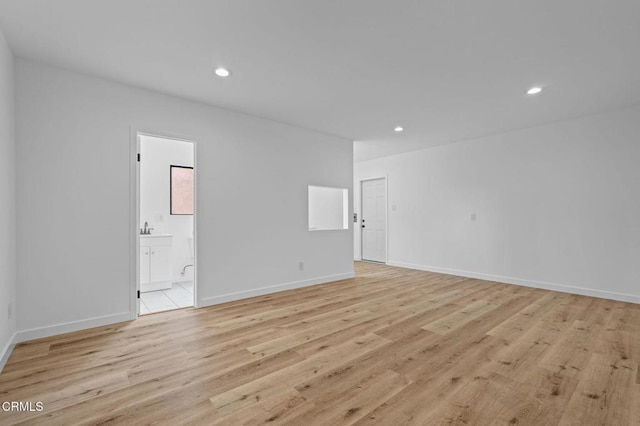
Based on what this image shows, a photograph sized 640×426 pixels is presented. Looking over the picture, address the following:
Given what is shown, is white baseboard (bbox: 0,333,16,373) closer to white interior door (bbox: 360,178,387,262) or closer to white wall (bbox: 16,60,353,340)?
white wall (bbox: 16,60,353,340)

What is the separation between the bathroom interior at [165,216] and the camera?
472 cm

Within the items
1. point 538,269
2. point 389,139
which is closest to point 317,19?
point 389,139

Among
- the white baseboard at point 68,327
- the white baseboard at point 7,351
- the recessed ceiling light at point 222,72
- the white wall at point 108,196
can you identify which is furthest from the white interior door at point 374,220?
the white baseboard at point 7,351

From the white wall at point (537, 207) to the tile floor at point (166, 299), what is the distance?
4.67m

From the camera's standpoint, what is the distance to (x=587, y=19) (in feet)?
7.20

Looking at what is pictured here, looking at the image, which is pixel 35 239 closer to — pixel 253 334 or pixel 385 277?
Result: pixel 253 334

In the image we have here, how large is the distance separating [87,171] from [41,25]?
1329 mm

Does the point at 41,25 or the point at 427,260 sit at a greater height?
the point at 41,25

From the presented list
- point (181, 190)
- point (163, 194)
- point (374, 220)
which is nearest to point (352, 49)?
point (181, 190)

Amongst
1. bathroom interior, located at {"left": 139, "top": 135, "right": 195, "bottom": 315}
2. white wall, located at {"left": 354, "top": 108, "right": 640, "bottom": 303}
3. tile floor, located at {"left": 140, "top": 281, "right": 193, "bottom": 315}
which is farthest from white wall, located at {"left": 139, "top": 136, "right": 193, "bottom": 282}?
white wall, located at {"left": 354, "top": 108, "right": 640, "bottom": 303}

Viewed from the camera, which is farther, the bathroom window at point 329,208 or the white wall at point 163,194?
the bathroom window at point 329,208

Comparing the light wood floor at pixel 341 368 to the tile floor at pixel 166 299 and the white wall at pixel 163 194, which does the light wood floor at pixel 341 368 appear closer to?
the tile floor at pixel 166 299

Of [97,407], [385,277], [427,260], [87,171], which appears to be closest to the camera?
[97,407]

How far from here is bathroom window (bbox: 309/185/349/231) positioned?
5.68 metres
